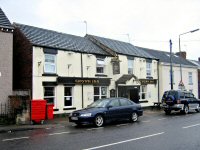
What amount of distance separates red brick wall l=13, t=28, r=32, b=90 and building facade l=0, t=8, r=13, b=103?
1.61 m

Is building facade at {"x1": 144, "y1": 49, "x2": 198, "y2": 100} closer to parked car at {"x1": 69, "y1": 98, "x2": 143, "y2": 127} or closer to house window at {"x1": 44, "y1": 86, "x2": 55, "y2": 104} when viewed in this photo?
house window at {"x1": 44, "y1": 86, "x2": 55, "y2": 104}

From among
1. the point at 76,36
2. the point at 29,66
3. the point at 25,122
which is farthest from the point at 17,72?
the point at 76,36

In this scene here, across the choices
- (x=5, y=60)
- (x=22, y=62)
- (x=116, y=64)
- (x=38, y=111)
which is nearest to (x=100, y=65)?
(x=116, y=64)

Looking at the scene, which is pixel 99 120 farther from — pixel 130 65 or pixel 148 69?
pixel 148 69

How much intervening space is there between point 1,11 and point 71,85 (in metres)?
7.39

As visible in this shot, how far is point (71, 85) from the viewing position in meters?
23.6

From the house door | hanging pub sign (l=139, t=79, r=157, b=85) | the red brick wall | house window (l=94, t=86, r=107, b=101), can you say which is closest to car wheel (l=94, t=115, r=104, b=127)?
the red brick wall

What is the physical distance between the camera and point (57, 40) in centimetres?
2428

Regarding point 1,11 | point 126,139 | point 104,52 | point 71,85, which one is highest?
point 1,11

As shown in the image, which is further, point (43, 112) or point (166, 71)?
point (166, 71)

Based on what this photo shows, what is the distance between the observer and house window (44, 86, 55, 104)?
2180 centimetres

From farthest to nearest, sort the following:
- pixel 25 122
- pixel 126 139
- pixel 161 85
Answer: pixel 161 85, pixel 25 122, pixel 126 139

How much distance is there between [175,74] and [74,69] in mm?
17482

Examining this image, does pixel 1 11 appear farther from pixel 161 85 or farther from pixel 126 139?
pixel 161 85
